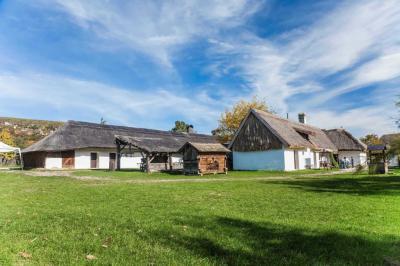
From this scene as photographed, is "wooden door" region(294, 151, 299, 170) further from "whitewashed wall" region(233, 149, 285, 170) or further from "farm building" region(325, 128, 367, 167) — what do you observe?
"farm building" region(325, 128, 367, 167)

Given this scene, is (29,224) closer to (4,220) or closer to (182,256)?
(4,220)

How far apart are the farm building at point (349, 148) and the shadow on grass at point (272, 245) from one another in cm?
4665

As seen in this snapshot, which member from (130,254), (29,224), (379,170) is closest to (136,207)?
(29,224)

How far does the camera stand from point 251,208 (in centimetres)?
912

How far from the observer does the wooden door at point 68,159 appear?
40.8m

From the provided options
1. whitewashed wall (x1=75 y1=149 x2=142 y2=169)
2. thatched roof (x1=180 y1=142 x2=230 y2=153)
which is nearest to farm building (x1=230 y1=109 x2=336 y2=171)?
thatched roof (x1=180 y1=142 x2=230 y2=153)

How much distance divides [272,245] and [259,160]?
31.1 meters

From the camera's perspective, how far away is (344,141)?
166ft

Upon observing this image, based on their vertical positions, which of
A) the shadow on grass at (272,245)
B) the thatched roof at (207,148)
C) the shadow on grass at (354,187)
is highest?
the thatched roof at (207,148)

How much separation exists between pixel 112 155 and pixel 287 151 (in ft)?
76.9

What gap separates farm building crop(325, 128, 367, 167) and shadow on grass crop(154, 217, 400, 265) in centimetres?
4665

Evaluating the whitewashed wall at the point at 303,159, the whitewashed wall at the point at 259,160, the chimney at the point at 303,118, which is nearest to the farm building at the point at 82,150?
the whitewashed wall at the point at 259,160

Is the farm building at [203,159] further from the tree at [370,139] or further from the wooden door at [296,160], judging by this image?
the tree at [370,139]

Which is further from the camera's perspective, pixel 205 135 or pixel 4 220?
pixel 205 135
